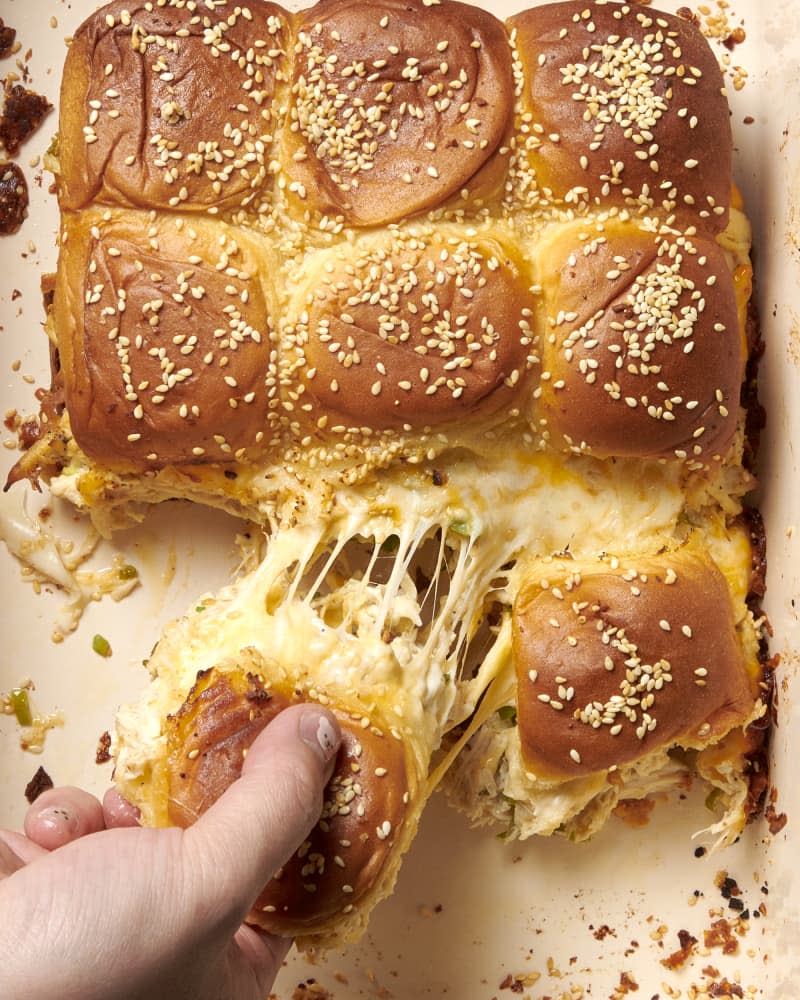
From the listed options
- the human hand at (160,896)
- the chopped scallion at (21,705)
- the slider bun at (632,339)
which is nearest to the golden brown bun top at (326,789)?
the human hand at (160,896)

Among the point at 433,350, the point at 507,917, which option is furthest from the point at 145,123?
the point at 507,917

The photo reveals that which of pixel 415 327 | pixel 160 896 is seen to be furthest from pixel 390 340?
pixel 160 896

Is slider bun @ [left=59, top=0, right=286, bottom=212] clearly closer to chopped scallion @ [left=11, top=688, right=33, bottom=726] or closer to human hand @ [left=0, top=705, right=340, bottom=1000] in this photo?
human hand @ [left=0, top=705, right=340, bottom=1000]

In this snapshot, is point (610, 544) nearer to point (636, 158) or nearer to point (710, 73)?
point (636, 158)

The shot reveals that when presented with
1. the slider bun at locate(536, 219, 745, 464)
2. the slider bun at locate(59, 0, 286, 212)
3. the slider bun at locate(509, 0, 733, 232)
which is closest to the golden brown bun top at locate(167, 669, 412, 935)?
the slider bun at locate(536, 219, 745, 464)

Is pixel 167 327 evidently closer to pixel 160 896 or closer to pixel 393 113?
pixel 393 113
